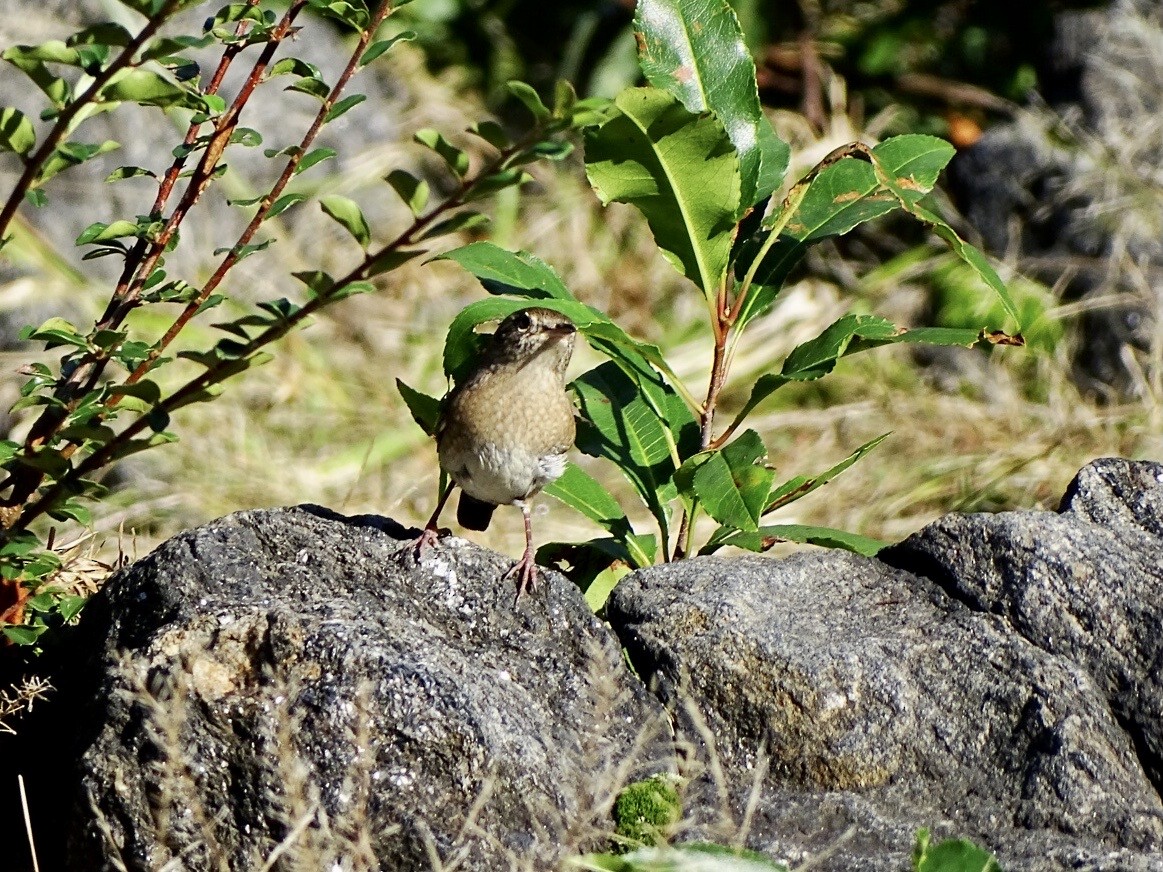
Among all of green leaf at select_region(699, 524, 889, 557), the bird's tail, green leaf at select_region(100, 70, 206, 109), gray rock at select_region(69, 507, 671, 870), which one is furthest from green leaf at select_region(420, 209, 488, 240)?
the bird's tail

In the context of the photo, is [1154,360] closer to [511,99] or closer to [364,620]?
[511,99]

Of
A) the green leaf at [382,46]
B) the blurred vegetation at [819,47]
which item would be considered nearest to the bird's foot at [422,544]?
the green leaf at [382,46]

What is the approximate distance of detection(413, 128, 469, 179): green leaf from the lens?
2566mm

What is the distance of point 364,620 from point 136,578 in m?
0.48

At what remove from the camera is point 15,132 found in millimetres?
2490

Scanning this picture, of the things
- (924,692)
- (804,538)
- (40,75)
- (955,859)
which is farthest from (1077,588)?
(40,75)

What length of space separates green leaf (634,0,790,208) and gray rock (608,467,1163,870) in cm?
100

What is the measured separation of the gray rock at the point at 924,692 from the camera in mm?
2670

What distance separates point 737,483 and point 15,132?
1533 millimetres

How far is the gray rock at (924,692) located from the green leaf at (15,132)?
1.41 metres

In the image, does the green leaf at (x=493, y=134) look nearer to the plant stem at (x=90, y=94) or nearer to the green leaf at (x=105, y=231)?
the plant stem at (x=90, y=94)

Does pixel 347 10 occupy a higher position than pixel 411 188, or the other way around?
pixel 347 10

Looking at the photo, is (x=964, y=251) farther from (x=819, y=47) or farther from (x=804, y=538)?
(x=819, y=47)

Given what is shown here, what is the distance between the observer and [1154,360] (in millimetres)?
6316
